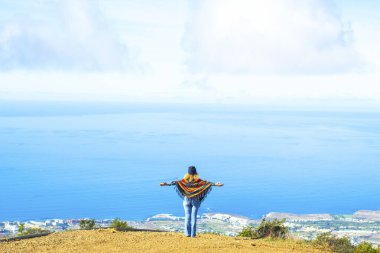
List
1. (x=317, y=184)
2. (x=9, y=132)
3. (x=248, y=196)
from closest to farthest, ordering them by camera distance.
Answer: (x=248, y=196)
(x=317, y=184)
(x=9, y=132)

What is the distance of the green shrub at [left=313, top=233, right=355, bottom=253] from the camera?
1148 centimetres

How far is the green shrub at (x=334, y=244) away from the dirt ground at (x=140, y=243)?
0.35m

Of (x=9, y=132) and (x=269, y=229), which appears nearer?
(x=269, y=229)

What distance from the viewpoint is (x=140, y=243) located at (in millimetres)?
10852

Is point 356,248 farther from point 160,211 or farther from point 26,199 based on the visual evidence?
point 26,199

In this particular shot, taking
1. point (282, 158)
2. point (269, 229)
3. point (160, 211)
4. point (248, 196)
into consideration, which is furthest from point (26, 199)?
point (269, 229)

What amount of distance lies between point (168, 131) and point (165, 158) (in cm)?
5646

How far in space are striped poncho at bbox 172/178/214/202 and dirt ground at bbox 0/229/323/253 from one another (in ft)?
3.14

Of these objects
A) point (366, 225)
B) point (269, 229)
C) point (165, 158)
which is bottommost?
point (269, 229)

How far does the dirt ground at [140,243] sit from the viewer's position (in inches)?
405

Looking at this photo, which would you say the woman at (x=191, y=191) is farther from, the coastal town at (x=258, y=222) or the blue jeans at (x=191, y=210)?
the coastal town at (x=258, y=222)

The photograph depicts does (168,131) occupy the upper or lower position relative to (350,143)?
upper

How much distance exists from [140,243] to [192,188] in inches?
63.2

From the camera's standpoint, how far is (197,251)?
33.2 feet
